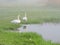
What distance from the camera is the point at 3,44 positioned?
6.23 m

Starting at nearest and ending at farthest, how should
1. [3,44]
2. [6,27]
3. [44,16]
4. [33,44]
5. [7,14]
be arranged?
[3,44] → [33,44] → [6,27] → [7,14] → [44,16]

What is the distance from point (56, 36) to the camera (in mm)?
9727

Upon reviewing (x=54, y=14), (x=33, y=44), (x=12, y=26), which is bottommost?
(x=54, y=14)

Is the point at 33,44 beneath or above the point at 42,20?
above

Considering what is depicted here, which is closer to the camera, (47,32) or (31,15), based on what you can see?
(47,32)

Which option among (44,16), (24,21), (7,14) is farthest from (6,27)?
(44,16)

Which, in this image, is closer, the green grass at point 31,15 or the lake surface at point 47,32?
the lake surface at point 47,32

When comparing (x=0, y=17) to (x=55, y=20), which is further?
(x=55, y=20)

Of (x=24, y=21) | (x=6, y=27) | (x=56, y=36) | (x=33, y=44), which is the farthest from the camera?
(x=24, y=21)

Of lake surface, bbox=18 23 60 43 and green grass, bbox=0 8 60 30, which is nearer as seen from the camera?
lake surface, bbox=18 23 60 43

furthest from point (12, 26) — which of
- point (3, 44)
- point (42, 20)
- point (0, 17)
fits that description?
point (3, 44)

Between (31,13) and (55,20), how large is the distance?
1.68 m

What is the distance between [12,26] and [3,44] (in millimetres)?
5308

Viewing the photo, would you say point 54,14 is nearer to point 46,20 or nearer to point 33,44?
point 46,20
